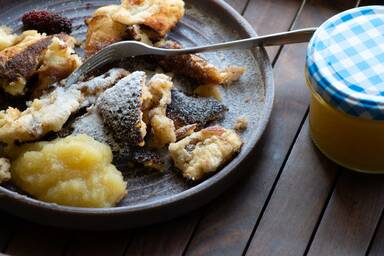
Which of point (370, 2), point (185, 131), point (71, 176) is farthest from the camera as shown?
Answer: point (370, 2)

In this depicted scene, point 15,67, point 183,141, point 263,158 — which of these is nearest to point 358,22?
point 263,158

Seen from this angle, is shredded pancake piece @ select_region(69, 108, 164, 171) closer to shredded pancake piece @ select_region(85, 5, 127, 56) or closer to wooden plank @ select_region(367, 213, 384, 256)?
shredded pancake piece @ select_region(85, 5, 127, 56)

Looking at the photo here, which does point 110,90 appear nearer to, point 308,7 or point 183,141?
point 183,141

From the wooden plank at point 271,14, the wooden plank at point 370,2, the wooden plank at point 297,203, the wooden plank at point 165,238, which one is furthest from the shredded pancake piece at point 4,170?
the wooden plank at point 370,2

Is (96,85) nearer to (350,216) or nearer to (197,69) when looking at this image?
(197,69)

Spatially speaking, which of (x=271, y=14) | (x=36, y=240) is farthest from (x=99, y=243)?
(x=271, y=14)

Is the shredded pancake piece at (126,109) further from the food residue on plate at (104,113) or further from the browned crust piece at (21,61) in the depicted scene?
the browned crust piece at (21,61)
